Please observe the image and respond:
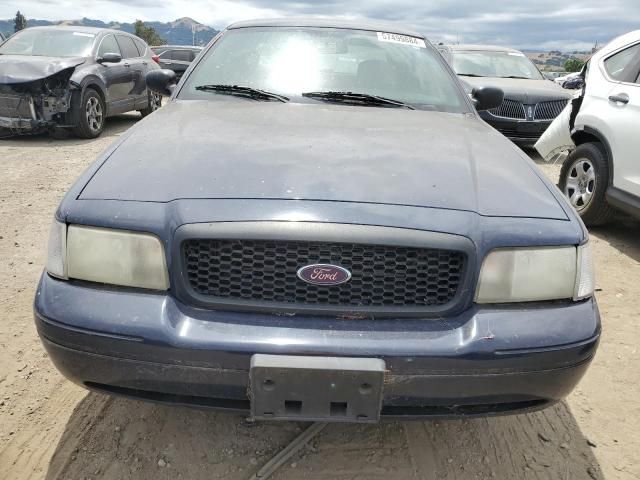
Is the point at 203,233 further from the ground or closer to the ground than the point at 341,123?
closer to the ground

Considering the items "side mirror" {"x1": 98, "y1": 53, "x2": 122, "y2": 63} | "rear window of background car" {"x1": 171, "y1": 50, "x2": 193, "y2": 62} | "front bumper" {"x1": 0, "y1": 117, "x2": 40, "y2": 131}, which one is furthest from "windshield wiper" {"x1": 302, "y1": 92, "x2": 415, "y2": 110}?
"rear window of background car" {"x1": 171, "y1": 50, "x2": 193, "y2": 62}

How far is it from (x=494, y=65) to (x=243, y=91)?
295 inches

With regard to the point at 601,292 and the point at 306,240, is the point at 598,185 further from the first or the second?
the point at 306,240

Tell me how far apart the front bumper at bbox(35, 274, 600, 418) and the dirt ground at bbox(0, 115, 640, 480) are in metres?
0.43

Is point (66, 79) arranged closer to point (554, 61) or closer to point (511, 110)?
point (511, 110)

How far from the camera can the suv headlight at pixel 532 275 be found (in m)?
1.71

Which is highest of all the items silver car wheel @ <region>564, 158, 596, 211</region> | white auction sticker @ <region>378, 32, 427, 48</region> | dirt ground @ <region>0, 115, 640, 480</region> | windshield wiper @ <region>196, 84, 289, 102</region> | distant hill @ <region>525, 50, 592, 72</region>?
white auction sticker @ <region>378, 32, 427, 48</region>

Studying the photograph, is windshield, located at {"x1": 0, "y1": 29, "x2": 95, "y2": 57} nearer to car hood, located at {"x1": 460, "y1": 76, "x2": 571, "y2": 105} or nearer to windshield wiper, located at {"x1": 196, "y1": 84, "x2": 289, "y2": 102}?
car hood, located at {"x1": 460, "y1": 76, "x2": 571, "y2": 105}

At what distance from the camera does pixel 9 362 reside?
2.58 meters

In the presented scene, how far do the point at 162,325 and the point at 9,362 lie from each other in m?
1.42

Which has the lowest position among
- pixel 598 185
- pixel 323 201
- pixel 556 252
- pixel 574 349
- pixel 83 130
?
pixel 83 130

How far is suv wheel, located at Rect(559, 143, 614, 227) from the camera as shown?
4504 millimetres

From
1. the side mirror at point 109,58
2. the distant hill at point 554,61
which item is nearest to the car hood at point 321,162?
the side mirror at point 109,58

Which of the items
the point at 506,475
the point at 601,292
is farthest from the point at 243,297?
the point at 601,292
